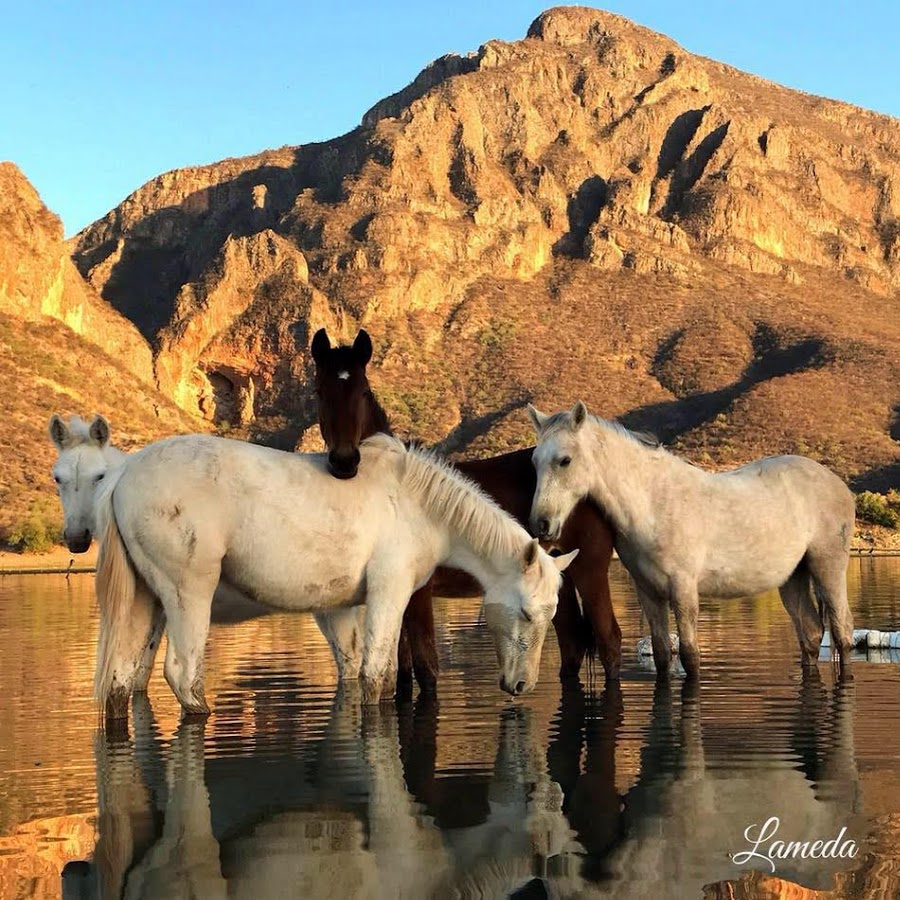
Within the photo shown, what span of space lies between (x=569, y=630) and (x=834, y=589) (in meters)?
2.41

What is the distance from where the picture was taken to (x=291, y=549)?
930 centimetres

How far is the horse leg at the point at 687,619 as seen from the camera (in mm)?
11250

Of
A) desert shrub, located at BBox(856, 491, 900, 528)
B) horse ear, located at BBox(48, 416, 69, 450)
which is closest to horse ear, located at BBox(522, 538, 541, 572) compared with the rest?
horse ear, located at BBox(48, 416, 69, 450)

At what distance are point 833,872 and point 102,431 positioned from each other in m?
7.23

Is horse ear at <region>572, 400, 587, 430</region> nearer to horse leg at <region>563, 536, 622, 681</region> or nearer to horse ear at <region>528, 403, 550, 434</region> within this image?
horse ear at <region>528, 403, 550, 434</region>

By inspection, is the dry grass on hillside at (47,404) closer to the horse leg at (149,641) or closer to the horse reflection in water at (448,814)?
the horse leg at (149,641)

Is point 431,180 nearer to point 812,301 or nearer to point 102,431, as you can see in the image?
point 812,301

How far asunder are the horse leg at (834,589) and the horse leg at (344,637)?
414cm

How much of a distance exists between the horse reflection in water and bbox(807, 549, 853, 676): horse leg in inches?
129

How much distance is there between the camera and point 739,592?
11938 millimetres

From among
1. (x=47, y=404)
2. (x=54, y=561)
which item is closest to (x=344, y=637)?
(x=54, y=561)

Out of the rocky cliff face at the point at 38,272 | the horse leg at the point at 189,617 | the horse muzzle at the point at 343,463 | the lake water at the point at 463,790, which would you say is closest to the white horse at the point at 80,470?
the lake water at the point at 463,790

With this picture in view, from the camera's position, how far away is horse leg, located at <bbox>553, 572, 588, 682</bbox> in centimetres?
1212

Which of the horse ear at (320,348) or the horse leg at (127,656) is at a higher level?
the horse ear at (320,348)
